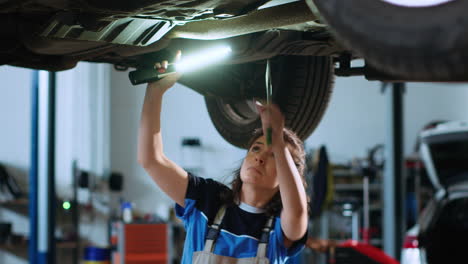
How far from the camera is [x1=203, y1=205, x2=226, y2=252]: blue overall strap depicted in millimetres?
1952

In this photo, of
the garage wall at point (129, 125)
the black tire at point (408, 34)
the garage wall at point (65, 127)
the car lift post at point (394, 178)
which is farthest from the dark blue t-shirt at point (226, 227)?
the garage wall at point (65, 127)

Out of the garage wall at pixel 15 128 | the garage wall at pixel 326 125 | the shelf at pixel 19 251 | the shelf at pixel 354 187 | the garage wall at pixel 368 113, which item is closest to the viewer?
the shelf at pixel 19 251

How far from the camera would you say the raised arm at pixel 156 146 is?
2.00 m

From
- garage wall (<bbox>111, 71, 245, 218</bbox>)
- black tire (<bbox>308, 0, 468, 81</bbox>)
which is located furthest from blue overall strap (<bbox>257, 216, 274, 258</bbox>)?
garage wall (<bbox>111, 71, 245, 218</bbox>)

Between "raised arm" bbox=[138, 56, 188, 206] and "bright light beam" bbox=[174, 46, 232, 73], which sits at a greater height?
"bright light beam" bbox=[174, 46, 232, 73]

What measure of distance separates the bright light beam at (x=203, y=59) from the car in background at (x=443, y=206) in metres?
2.94

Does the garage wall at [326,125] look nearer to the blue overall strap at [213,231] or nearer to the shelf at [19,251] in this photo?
the shelf at [19,251]

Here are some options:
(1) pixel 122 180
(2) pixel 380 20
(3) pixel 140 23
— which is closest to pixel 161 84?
(3) pixel 140 23

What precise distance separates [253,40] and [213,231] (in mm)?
550

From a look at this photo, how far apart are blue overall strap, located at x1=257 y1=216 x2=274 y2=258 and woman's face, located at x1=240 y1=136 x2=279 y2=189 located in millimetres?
105

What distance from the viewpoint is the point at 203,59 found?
1.98 metres

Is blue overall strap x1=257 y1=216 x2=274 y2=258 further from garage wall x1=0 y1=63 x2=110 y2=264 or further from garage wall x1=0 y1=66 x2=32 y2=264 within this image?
garage wall x1=0 y1=66 x2=32 y2=264

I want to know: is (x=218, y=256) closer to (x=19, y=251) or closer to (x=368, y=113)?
(x=19, y=251)

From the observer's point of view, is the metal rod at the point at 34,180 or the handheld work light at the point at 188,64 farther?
the metal rod at the point at 34,180
